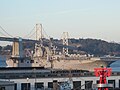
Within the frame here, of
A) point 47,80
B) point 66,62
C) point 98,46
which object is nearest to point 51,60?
point 66,62

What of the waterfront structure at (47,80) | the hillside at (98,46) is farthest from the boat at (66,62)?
the hillside at (98,46)

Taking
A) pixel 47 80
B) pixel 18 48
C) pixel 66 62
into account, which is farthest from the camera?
pixel 66 62

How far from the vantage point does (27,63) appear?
2291 inches

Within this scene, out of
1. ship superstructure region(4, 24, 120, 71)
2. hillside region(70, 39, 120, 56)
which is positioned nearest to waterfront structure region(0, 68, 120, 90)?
ship superstructure region(4, 24, 120, 71)

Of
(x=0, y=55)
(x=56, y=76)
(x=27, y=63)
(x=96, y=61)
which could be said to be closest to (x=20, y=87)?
(x=56, y=76)

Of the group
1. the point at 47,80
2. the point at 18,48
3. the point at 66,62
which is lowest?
the point at 47,80

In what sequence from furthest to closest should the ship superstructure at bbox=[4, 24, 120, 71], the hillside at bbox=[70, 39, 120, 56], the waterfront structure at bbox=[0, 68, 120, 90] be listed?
the hillside at bbox=[70, 39, 120, 56], the ship superstructure at bbox=[4, 24, 120, 71], the waterfront structure at bbox=[0, 68, 120, 90]

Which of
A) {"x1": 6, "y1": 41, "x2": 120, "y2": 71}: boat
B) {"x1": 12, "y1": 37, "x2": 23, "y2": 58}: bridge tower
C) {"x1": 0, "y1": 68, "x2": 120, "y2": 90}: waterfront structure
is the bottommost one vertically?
{"x1": 0, "y1": 68, "x2": 120, "y2": 90}: waterfront structure

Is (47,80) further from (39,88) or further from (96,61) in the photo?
(96,61)

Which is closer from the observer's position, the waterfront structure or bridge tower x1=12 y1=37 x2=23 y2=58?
the waterfront structure

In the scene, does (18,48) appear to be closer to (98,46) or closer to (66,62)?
(66,62)

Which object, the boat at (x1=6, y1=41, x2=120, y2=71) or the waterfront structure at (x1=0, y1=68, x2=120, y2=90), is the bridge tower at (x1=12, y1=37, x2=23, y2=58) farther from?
the waterfront structure at (x1=0, y1=68, x2=120, y2=90)

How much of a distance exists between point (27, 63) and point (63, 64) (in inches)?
259

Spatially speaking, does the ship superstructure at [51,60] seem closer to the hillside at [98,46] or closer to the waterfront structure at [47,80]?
the waterfront structure at [47,80]
